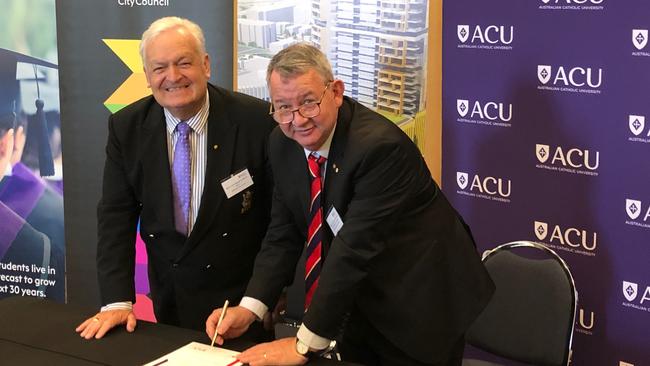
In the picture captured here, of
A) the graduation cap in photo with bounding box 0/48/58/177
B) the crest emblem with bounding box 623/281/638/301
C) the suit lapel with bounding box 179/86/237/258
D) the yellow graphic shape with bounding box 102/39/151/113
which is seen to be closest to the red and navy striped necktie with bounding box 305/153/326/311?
the suit lapel with bounding box 179/86/237/258

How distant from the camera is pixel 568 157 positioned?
9.23 ft

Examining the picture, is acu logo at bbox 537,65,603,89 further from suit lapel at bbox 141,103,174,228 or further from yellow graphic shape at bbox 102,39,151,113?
yellow graphic shape at bbox 102,39,151,113

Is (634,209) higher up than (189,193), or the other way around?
(189,193)

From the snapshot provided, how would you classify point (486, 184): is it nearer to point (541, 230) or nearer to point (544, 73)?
point (541, 230)

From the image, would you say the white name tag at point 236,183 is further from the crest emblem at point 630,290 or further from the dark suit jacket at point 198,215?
the crest emblem at point 630,290

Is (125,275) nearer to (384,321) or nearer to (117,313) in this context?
(117,313)

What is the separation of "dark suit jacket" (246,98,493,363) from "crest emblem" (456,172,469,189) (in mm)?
996

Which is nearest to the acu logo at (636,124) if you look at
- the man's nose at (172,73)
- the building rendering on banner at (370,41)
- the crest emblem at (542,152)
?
the crest emblem at (542,152)

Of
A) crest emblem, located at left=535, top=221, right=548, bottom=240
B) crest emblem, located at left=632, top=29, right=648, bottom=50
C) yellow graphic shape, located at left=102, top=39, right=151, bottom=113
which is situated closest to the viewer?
crest emblem, located at left=632, top=29, right=648, bottom=50

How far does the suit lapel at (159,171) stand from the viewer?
227cm

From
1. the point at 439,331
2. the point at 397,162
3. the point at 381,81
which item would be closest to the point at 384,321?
the point at 439,331

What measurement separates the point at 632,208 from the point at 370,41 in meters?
1.21

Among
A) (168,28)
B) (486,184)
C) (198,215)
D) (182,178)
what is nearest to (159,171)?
(182,178)

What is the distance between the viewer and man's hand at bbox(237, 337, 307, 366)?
176 centimetres
